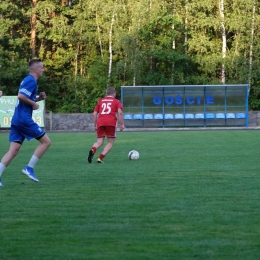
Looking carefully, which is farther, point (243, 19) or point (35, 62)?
point (243, 19)

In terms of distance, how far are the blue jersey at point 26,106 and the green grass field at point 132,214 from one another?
38.8 inches

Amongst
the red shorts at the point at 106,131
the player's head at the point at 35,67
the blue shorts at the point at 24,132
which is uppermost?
the player's head at the point at 35,67

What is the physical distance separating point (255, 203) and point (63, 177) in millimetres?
4748

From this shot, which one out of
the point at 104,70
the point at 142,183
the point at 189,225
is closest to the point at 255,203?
the point at 189,225

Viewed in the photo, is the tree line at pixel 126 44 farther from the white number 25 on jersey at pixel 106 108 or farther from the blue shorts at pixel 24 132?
the blue shorts at pixel 24 132

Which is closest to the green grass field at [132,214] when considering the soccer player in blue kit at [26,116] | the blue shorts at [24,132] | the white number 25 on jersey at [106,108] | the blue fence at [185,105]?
the soccer player in blue kit at [26,116]

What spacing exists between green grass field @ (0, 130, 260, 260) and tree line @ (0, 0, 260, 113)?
136ft

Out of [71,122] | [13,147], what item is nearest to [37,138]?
[13,147]

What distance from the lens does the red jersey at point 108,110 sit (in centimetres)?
1662

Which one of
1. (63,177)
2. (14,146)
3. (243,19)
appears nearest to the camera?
(14,146)

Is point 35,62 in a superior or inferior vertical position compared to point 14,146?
superior

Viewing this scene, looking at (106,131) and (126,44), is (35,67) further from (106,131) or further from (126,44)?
(126,44)

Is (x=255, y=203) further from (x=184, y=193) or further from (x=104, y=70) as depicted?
(x=104, y=70)

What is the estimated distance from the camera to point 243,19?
54125mm
